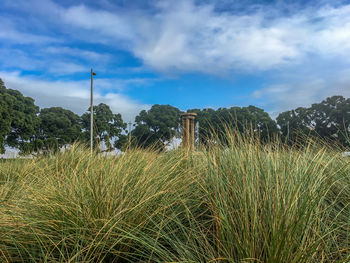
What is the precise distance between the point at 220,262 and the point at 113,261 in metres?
0.81

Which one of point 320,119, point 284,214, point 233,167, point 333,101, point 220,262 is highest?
point 333,101

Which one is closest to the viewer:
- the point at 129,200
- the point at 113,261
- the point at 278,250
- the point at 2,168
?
the point at 278,250

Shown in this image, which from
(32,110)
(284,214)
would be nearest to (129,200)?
(284,214)

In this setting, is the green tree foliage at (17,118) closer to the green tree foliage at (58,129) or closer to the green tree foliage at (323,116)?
the green tree foliage at (58,129)

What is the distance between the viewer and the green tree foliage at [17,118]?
17.6 m

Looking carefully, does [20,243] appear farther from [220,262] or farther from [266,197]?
[266,197]

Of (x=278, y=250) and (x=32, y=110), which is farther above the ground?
(x=32, y=110)

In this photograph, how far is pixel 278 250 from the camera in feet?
4.71

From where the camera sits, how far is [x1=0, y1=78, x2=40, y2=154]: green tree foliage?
1763cm

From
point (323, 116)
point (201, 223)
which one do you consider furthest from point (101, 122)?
point (323, 116)

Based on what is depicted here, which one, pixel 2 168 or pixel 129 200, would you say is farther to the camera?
pixel 2 168

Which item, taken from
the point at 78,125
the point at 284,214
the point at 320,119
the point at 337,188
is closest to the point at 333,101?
the point at 320,119

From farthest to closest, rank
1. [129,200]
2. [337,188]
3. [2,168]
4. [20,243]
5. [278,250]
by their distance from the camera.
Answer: [2,168], [337,188], [129,200], [20,243], [278,250]

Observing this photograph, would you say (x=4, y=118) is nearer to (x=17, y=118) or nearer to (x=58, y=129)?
(x=17, y=118)
